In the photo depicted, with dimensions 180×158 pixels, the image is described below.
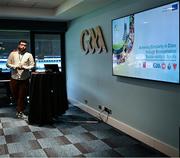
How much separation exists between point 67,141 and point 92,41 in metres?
2.12

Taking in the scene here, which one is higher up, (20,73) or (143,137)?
(20,73)

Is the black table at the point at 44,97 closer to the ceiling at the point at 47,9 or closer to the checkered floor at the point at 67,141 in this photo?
the checkered floor at the point at 67,141

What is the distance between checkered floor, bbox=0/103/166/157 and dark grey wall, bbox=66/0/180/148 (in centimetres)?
31

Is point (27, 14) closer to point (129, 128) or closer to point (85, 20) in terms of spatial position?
point (85, 20)

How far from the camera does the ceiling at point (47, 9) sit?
183 inches

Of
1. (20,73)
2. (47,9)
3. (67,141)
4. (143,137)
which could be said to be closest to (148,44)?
(143,137)

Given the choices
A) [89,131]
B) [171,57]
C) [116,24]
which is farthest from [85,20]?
[171,57]

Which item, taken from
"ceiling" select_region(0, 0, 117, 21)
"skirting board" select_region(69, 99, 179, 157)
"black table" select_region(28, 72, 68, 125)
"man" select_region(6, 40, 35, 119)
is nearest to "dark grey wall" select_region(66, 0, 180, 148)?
"skirting board" select_region(69, 99, 179, 157)

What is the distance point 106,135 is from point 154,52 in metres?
1.47

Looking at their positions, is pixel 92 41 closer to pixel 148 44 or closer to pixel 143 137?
pixel 148 44

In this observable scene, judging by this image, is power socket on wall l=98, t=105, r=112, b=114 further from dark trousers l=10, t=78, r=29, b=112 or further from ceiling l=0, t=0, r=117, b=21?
ceiling l=0, t=0, r=117, b=21

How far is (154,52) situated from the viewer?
328cm

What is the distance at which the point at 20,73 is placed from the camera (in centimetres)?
509

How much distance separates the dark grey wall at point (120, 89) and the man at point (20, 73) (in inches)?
47.8
